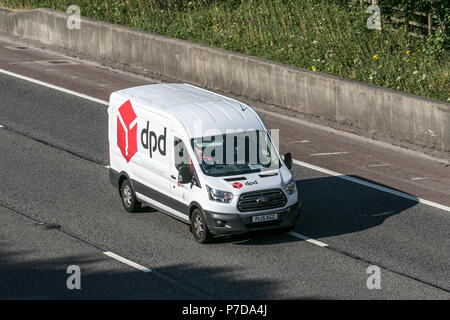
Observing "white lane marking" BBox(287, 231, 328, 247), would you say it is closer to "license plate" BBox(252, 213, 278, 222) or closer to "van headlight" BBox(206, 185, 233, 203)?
"license plate" BBox(252, 213, 278, 222)

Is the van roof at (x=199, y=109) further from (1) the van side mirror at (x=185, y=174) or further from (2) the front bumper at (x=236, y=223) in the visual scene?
(2) the front bumper at (x=236, y=223)

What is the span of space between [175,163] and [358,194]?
3984mm

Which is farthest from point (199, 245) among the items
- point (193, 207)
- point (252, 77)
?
point (252, 77)

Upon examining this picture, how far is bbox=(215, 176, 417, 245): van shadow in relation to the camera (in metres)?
16.8

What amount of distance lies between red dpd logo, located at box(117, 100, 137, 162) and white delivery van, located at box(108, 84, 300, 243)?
0.02 metres

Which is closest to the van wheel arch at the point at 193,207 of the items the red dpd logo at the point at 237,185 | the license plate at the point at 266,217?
the red dpd logo at the point at 237,185

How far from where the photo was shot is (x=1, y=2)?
3322cm

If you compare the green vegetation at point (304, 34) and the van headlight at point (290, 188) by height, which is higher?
the green vegetation at point (304, 34)

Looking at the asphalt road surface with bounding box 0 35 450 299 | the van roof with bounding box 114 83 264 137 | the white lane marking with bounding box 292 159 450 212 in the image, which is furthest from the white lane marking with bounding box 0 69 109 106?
the van roof with bounding box 114 83 264 137

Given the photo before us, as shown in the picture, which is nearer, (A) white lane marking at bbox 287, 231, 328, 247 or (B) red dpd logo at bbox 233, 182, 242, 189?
(B) red dpd logo at bbox 233, 182, 242, 189

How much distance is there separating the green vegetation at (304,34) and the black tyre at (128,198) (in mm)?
8237

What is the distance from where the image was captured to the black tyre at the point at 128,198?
→ 1789cm

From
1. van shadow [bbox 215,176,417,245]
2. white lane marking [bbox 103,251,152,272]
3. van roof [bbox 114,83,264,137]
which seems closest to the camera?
white lane marking [bbox 103,251,152,272]

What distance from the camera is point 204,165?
53.8ft
